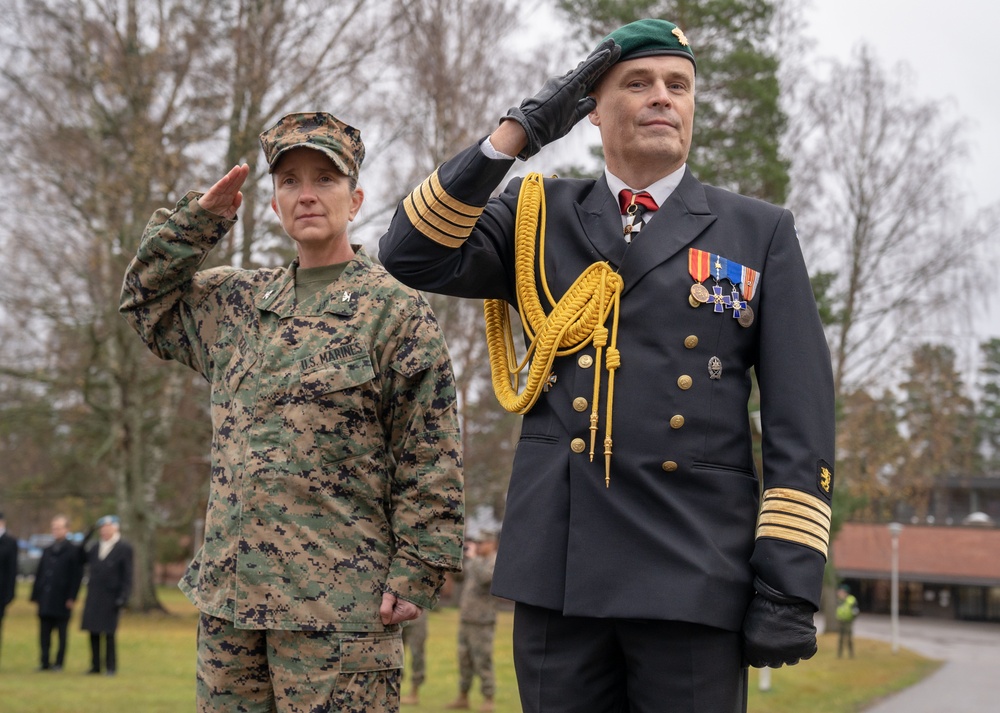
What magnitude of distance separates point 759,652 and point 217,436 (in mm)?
1739

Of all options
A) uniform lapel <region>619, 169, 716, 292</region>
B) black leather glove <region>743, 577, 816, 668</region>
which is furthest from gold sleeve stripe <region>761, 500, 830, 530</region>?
uniform lapel <region>619, 169, 716, 292</region>

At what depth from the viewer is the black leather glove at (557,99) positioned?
2.54 m

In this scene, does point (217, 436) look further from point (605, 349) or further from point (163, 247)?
point (605, 349)

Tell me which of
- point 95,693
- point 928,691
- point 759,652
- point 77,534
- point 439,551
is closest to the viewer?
point 759,652

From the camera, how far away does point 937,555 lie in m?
46.0

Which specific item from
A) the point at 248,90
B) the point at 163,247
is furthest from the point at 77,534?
the point at 163,247

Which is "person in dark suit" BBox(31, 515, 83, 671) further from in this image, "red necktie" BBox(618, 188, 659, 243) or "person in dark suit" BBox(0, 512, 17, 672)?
"red necktie" BBox(618, 188, 659, 243)

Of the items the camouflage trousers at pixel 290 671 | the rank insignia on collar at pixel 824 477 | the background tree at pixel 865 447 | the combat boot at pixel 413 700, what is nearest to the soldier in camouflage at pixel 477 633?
the combat boot at pixel 413 700

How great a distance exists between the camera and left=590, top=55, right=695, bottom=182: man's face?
2533 millimetres

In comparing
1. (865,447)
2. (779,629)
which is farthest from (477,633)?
(865,447)

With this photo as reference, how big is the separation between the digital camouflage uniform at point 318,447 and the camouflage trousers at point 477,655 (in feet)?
28.4

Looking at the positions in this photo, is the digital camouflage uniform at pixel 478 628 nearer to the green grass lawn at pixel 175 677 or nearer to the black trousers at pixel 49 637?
the green grass lawn at pixel 175 677

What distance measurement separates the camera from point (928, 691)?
17.6 metres

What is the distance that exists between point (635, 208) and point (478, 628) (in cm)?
967
